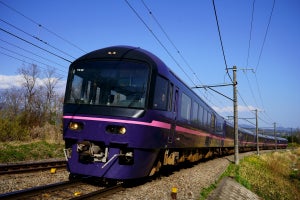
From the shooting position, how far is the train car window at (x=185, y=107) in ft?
36.1

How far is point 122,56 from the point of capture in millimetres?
8258

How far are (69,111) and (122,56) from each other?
1.93 m

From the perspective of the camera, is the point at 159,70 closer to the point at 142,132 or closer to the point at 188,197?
the point at 142,132

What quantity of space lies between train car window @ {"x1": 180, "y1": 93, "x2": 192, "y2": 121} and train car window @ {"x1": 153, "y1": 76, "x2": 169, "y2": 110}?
202cm

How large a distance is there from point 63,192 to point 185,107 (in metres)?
5.77

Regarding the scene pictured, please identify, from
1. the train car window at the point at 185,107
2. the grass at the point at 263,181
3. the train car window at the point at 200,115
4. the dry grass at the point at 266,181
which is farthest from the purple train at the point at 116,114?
the dry grass at the point at 266,181

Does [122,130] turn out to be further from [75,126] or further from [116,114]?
[75,126]

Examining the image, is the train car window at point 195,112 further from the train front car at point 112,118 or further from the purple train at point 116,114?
the train front car at point 112,118

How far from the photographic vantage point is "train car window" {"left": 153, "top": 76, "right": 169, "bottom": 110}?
819cm

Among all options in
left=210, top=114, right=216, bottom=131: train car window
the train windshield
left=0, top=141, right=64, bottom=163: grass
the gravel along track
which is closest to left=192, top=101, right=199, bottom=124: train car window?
the gravel along track

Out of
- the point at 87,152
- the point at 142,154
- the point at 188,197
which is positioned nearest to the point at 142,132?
the point at 142,154

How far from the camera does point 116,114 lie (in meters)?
7.57

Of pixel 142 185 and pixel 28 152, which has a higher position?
pixel 28 152

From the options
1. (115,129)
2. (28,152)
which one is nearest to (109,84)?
(115,129)
